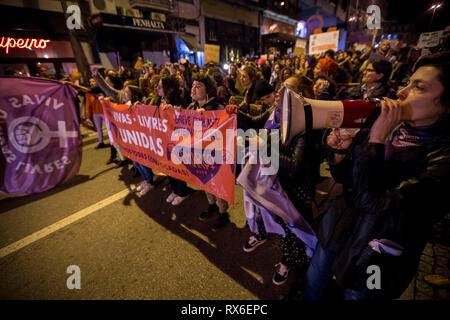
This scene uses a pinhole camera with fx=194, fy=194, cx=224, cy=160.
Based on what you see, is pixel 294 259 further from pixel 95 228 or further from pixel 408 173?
pixel 95 228

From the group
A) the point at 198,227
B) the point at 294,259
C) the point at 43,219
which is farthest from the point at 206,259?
the point at 43,219

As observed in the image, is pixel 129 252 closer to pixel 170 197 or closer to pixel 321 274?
pixel 170 197

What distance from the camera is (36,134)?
9.39 ft

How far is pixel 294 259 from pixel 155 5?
17908 mm

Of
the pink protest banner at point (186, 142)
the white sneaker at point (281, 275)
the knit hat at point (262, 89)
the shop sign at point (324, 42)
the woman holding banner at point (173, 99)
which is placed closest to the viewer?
the white sneaker at point (281, 275)

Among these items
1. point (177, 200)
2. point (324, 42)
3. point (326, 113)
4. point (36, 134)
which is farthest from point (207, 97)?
point (324, 42)

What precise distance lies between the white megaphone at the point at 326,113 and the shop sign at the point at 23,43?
14.3 metres

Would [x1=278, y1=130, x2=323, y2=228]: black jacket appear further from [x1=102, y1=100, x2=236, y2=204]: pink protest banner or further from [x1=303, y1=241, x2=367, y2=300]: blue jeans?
[x1=102, y1=100, x2=236, y2=204]: pink protest banner

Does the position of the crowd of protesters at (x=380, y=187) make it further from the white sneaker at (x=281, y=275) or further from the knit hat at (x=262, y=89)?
the knit hat at (x=262, y=89)

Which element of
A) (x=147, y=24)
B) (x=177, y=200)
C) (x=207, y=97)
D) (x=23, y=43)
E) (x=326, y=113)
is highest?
(x=147, y=24)

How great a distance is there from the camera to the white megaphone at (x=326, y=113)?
1.03 metres

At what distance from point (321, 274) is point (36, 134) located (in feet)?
13.1

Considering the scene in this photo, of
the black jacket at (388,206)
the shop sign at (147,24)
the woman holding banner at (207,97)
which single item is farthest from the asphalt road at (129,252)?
the shop sign at (147,24)

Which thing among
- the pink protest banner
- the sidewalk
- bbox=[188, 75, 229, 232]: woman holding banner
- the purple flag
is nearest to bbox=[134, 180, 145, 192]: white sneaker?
the pink protest banner
